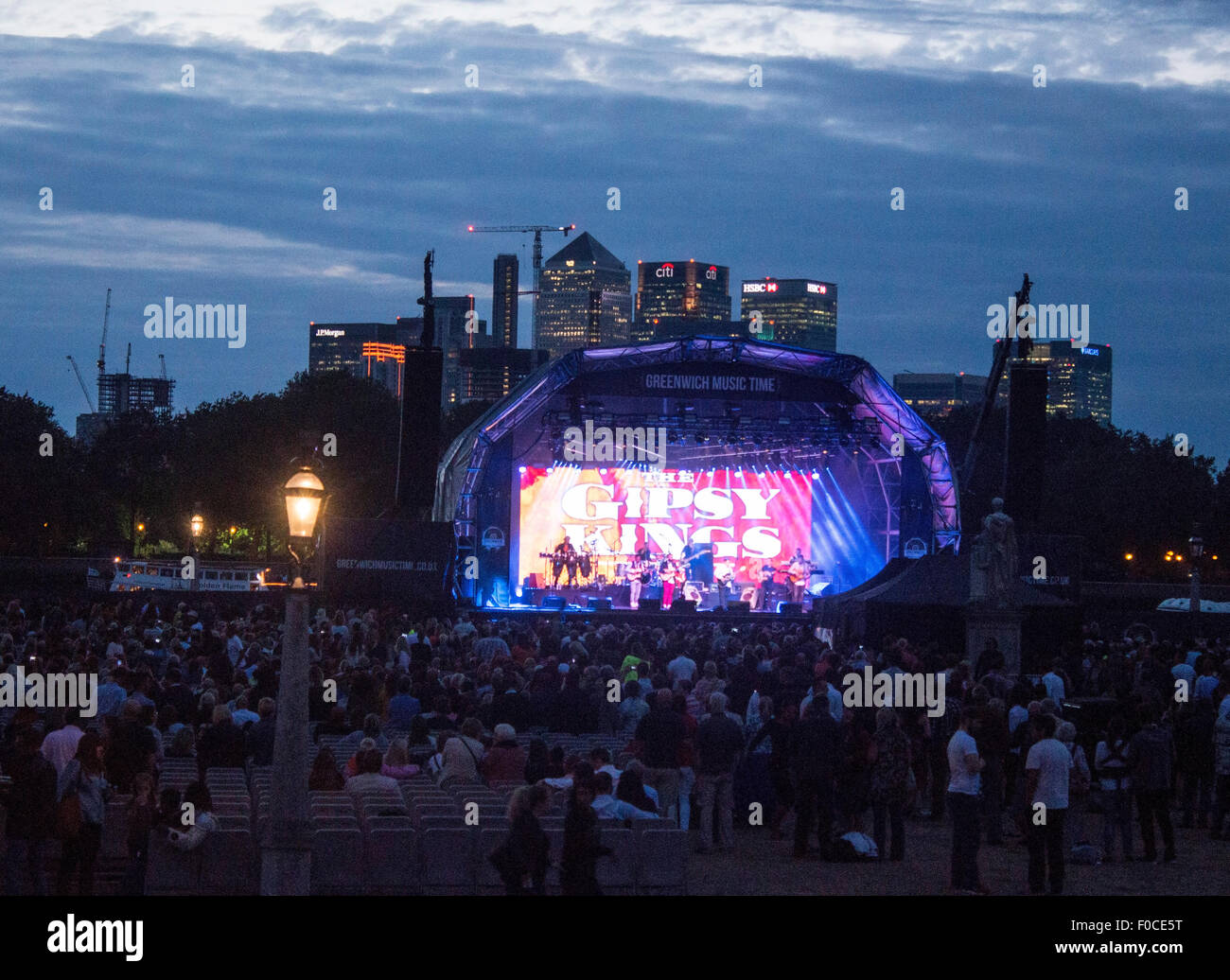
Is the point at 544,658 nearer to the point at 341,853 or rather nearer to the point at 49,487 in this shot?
the point at 341,853

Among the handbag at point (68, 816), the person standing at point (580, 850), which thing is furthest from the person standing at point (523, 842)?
the handbag at point (68, 816)

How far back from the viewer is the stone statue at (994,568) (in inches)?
922

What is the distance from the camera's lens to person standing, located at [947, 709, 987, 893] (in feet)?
40.8

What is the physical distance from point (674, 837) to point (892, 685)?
6.98 metres

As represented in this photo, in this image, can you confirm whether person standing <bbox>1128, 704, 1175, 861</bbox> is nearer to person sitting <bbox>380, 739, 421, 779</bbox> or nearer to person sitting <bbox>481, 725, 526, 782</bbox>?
person sitting <bbox>481, 725, 526, 782</bbox>

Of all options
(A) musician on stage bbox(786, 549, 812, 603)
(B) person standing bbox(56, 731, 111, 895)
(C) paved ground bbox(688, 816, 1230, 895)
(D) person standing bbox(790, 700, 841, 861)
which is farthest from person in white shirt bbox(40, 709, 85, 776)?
(A) musician on stage bbox(786, 549, 812, 603)

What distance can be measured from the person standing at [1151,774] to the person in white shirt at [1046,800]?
1763 millimetres

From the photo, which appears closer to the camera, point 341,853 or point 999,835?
point 341,853

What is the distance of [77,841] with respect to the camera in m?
10.8
